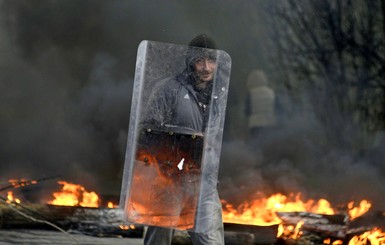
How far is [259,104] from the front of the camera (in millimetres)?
10219

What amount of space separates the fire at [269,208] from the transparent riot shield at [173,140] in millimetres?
3949

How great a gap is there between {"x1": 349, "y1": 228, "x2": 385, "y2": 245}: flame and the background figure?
7.25ft

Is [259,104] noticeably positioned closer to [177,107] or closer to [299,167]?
[299,167]

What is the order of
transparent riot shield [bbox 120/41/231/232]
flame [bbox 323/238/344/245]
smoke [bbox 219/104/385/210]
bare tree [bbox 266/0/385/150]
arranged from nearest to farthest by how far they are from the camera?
transparent riot shield [bbox 120/41/231/232]
flame [bbox 323/238/344/245]
smoke [bbox 219/104/385/210]
bare tree [bbox 266/0/385/150]

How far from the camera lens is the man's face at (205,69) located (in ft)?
18.0

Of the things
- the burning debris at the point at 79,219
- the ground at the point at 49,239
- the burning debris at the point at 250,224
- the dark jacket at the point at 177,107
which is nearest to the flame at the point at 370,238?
the burning debris at the point at 250,224

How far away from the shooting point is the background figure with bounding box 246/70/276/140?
10.2 m

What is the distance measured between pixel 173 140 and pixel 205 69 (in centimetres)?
60

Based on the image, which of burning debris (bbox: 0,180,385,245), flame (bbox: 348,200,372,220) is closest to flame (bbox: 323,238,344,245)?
burning debris (bbox: 0,180,385,245)

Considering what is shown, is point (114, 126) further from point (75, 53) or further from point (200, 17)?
point (200, 17)

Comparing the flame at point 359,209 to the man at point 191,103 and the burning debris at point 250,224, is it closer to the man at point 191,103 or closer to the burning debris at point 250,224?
the burning debris at point 250,224

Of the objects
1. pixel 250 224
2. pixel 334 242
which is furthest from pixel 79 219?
pixel 334 242

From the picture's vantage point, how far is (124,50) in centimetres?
966

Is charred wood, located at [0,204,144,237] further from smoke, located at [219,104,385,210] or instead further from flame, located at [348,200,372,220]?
flame, located at [348,200,372,220]
